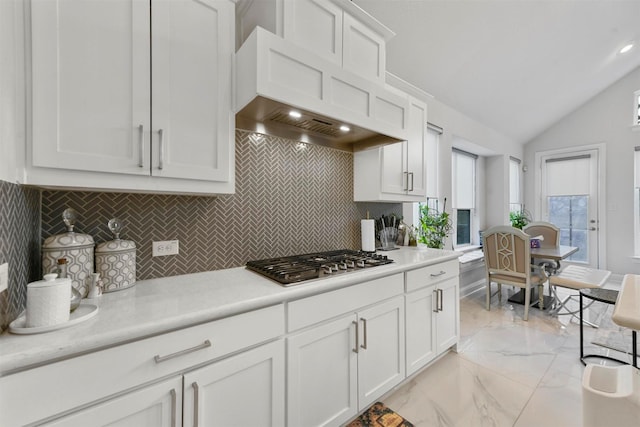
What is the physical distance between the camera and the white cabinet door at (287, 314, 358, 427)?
1294 mm

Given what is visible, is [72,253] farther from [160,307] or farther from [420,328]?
[420,328]

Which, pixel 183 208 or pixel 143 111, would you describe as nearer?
pixel 143 111

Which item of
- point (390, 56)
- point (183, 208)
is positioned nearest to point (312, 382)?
point (183, 208)

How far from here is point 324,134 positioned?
84.7 inches

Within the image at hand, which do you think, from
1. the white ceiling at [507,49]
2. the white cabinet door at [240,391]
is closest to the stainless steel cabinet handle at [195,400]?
the white cabinet door at [240,391]

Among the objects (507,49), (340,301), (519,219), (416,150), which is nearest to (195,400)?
(340,301)

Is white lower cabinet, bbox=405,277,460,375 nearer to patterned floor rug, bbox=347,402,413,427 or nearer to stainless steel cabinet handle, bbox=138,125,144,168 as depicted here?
patterned floor rug, bbox=347,402,413,427

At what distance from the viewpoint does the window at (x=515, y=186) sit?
211 inches

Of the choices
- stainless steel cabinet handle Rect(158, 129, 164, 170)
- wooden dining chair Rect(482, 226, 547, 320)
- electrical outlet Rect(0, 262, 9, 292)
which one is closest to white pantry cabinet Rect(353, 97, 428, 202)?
wooden dining chair Rect(482, 226, 547, 320)

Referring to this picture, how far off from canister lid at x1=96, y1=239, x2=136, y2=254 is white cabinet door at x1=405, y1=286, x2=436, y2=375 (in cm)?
169

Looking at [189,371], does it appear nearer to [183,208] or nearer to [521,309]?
[183,208]

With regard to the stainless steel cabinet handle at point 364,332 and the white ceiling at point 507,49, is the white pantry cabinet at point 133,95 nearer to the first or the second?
the stainless steel cabinet handle at point 364,332

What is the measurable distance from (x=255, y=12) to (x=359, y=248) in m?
1.95

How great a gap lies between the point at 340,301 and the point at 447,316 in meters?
1.29
